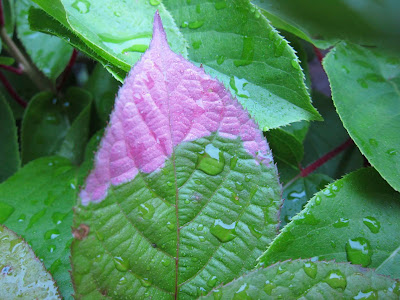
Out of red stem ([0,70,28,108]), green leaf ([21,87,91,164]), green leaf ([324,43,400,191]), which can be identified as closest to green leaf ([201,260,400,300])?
green leaf ([324,43,400,191])

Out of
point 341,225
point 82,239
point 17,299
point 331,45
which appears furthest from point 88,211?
point 331,45

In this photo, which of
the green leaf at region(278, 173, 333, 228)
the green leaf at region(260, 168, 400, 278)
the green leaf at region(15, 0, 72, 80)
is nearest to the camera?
the green leaf at region(260, 168, 400, 278)

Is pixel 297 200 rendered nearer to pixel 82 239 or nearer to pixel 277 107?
pixel 277 107

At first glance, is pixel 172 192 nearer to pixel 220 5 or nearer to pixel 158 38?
pixel 158 38

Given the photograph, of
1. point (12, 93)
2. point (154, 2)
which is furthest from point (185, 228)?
point (12, 93)

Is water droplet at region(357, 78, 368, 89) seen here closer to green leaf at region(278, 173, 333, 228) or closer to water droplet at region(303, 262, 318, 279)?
green leaf at region(278, 173, 333, 228)

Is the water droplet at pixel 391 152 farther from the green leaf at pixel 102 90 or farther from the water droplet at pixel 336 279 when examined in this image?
the green leaf at pixel 102 90

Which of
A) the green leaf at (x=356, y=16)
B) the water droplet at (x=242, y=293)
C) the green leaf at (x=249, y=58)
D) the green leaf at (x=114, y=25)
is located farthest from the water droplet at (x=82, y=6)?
the water droplet at (x=242, y=293)
